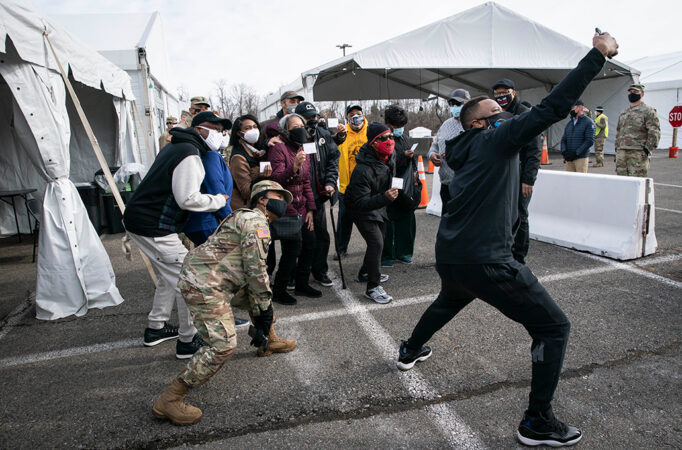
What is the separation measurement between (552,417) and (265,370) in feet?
6.36

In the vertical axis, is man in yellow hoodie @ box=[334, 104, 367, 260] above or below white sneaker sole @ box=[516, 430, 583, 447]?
above

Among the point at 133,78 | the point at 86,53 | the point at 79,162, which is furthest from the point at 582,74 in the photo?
→ the point at 133,78

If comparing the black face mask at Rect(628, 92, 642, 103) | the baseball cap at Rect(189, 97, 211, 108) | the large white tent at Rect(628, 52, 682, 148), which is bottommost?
the black face mask at Rect(628, 92, 642, 103)

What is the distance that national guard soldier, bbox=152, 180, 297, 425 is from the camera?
255 centimetres

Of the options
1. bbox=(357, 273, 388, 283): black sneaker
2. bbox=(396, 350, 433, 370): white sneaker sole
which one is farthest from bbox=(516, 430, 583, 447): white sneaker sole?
bbox=(357, 273, 388, 283): black sneaker

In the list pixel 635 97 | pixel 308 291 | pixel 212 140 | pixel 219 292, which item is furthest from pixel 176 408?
pixel 635 97

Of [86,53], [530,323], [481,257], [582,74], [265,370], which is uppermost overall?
[86,53]

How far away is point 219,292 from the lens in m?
2.67

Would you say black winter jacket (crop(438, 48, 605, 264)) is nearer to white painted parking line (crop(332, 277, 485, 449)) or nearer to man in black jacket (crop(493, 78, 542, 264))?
white painted parking line (crop(332, 277, 485, 449))

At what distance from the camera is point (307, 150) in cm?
454

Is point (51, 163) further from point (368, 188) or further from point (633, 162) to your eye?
point (633, 162)

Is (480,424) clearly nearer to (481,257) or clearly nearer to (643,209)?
(481,257)

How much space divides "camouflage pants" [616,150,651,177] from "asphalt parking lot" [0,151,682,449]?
3258 millimetres

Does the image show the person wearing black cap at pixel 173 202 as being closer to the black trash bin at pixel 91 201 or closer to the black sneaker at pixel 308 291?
the black sneaker at pixel 308 291
